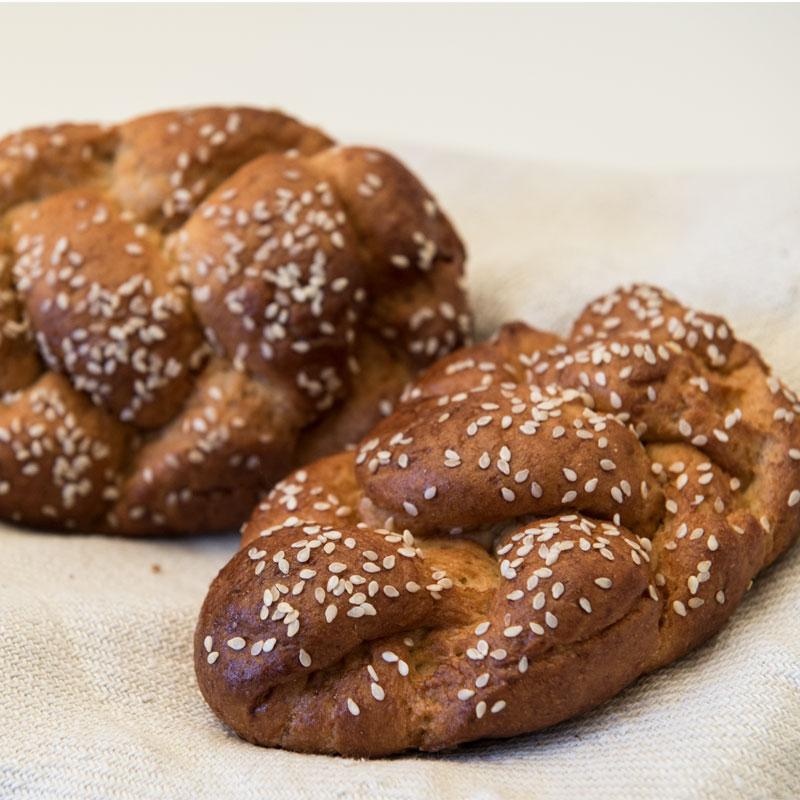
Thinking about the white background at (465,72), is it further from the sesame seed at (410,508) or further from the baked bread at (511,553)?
the sesame seed at (410,508)

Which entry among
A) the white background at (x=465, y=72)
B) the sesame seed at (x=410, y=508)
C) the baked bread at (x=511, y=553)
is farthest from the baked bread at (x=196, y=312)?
the white background at (x=465, y=72)

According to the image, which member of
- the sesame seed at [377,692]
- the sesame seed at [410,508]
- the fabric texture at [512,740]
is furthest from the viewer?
the sesame seed at [410,508]

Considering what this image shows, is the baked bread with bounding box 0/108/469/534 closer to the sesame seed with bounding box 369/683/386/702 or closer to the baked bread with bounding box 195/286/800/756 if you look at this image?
the baked bread with bounding box 195/286/800/756

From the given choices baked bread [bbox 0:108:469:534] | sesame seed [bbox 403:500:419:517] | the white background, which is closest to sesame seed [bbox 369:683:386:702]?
sesame seed [bbox 403:500:419:517]

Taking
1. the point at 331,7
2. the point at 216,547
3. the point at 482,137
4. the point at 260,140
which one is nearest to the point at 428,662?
the point at 216,547

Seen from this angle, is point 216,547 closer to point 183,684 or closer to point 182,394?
point 182,394

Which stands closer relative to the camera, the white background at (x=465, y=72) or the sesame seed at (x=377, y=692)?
the sesame seed at (x=377, y=692)
